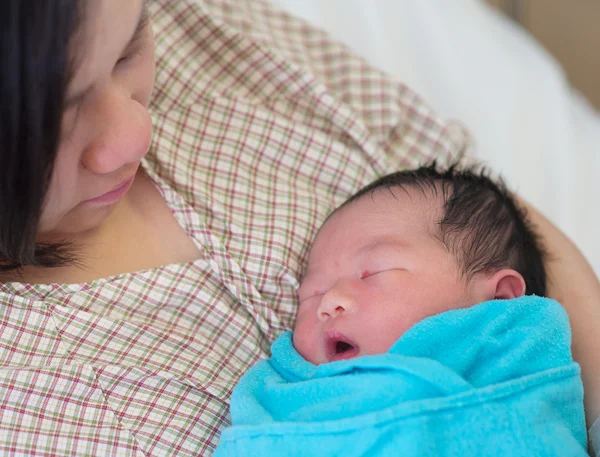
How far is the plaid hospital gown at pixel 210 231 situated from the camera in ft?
3.06

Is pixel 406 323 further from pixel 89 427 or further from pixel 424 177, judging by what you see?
pixel 89 427

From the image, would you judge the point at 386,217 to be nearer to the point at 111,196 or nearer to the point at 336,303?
the point at 336,303

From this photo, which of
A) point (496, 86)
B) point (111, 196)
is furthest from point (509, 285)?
point (496, 86)

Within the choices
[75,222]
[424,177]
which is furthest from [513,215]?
[75,222]

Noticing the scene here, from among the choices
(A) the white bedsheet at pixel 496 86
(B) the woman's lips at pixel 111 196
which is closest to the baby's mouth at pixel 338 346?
(B) the woman's lips at pixel 111 196

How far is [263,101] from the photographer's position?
136 cm

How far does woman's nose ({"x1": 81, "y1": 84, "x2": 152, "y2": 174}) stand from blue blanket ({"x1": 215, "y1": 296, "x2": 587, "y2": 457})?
13.3 inches

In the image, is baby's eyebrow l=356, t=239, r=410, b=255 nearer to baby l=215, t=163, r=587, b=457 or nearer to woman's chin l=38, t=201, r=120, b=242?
baby l=215, t=163, r=587, b=457

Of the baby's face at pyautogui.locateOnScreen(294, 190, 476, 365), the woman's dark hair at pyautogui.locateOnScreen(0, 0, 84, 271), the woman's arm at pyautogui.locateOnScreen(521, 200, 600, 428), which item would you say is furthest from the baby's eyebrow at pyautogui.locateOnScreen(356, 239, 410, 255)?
the woman's dark hair at pyautogui.locateOnScreen(0, 0, 84, 271)

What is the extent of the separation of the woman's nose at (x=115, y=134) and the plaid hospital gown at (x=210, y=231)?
197 millimetres

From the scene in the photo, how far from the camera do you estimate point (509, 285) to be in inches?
40.6

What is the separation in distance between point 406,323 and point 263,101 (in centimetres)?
58

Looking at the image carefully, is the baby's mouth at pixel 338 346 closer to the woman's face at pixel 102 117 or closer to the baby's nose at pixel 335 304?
the baby's nose at pixel 335 304

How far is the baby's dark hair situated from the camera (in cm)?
103
